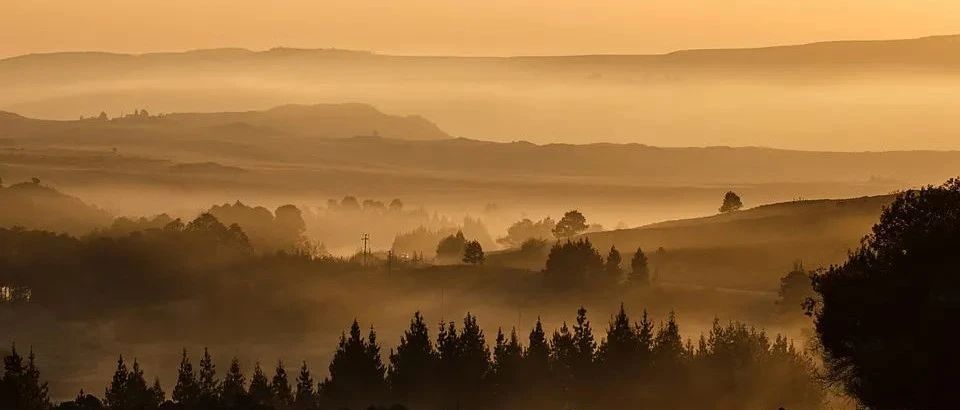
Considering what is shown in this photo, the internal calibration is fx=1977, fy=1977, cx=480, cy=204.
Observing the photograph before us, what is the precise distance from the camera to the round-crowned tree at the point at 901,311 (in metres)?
95.1

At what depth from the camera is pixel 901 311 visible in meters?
98.8

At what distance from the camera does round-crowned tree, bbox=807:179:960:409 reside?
95.1 m

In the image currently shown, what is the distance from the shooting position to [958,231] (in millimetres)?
99938

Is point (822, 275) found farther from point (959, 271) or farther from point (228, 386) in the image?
point (228, 386)

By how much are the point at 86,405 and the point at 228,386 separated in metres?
54.5

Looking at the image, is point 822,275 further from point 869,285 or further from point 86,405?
point 86,405

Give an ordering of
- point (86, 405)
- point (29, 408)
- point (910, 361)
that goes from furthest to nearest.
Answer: point (29, 408) → point (86, 405) → point (910, 361)

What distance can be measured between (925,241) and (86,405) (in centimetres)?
6736

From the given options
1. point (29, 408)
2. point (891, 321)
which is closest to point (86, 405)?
point (29, 408)

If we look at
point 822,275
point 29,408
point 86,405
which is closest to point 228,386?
point 29,408

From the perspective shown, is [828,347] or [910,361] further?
[828,347]

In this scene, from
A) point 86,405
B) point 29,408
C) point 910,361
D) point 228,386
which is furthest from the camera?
point 228,386

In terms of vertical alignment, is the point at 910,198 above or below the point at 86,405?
above

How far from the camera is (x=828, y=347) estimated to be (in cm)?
10406
